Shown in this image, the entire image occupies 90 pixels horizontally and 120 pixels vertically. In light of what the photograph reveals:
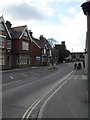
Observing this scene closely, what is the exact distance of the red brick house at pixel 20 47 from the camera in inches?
1556

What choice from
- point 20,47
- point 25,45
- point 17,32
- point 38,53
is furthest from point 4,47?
point 38,53

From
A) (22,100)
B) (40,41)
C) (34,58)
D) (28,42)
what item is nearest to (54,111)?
(22,100)

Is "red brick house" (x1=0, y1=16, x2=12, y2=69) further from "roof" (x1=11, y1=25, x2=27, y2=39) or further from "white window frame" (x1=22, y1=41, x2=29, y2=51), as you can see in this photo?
"white window frame" (x1=22, y1=41, x2=29, y2=51)

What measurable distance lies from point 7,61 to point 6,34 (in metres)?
5.63

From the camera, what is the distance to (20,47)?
133 feet

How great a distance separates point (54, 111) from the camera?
275 inches

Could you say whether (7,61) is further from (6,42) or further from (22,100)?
(22,100)

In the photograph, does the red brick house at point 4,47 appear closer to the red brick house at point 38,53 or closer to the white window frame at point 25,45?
the white window frame at point 25,45

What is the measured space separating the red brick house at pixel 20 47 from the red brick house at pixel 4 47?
72.4 inches

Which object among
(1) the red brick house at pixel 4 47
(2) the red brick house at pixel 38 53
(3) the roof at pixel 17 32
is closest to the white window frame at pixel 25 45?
(3) the roof at pixel 17 32

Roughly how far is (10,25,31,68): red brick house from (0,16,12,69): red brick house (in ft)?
6.04

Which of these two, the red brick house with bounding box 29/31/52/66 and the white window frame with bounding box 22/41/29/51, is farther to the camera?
the red brick house with bounding box 29/31/52/66

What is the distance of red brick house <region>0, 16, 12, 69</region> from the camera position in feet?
113

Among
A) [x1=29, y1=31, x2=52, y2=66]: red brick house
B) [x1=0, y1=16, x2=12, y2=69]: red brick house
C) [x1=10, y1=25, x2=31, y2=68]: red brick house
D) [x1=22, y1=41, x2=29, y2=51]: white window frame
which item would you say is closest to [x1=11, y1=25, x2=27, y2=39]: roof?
[x1=10, y1=25, x2=31, y2=68]: red brick house
